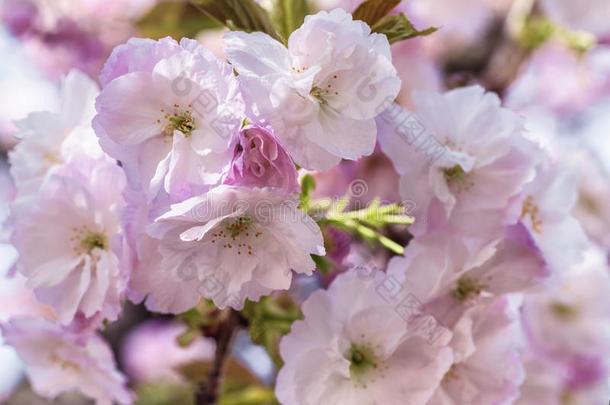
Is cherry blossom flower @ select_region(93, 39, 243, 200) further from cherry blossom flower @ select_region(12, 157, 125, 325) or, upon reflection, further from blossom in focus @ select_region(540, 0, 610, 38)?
blossom in focus @ select_region(540, 0, 610, 38)

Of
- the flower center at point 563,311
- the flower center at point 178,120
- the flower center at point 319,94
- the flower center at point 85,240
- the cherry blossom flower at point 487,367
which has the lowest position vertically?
the flower center at point 563,311

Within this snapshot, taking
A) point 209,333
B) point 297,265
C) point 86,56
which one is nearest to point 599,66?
point 86,56

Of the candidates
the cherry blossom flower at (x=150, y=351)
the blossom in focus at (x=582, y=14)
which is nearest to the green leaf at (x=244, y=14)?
the blossom in focus at (x=582, y=14)

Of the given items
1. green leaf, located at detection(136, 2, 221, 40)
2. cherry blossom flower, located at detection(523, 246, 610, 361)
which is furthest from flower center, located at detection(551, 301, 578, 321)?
green leaf, located at detection(136, 2, 221, 40)

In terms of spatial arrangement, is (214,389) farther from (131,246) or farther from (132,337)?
(132,337)

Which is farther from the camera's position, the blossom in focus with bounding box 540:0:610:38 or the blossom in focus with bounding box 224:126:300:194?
the blossom in focus with bounding box 540:0:610:38

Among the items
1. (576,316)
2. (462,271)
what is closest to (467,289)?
(462,271)

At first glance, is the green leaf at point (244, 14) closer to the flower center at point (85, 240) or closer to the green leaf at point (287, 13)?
the green leaf at point (287, 13)
